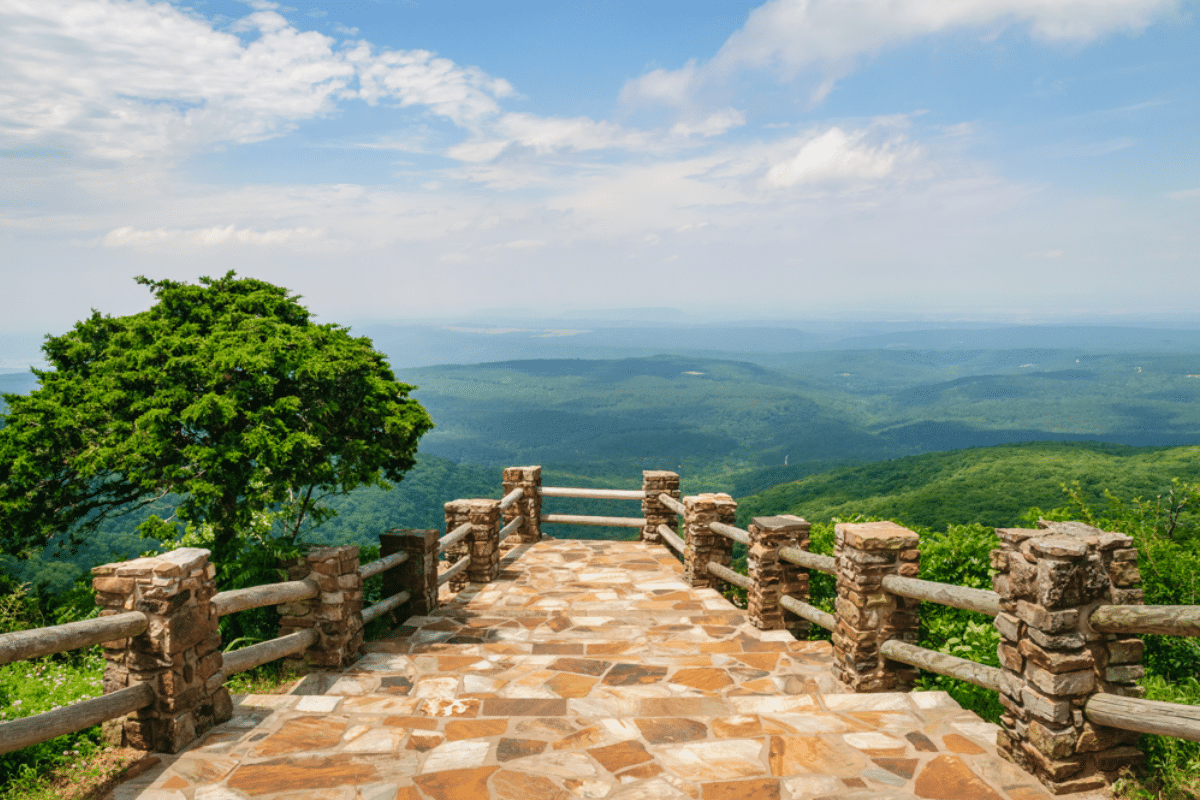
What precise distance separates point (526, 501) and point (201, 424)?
21.0 feet

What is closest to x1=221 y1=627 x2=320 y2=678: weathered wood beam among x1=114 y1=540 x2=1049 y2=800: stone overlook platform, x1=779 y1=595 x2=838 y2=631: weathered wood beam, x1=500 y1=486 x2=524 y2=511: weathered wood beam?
x1=114 y1=540 x2=1049 y2=800: stone overlook platform

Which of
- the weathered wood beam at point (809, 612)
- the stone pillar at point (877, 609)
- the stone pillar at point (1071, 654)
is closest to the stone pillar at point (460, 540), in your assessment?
the weathered wood beam at point (809, 612)

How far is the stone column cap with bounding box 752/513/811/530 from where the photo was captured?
22.0ft

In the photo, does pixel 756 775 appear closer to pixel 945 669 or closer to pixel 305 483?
pixel 945 669

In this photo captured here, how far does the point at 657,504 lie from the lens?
40.7 feet

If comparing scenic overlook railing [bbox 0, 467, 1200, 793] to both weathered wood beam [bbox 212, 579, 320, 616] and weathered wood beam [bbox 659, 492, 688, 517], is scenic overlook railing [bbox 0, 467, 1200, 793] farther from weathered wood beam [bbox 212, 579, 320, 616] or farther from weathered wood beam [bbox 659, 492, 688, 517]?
weathered wood beam [bbox 659, 492, 688, 517]

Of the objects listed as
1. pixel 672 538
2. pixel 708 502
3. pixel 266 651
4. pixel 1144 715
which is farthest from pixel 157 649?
pixel 672 538

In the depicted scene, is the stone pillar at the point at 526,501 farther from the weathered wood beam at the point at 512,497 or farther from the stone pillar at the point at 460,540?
the stone pillar at the point at 460,540

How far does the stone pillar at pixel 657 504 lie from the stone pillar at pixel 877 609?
275 inches

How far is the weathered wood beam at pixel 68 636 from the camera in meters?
3.18

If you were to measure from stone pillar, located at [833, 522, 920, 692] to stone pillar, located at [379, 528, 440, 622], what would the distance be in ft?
14.6

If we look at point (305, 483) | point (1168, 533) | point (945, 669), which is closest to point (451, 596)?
point (305, 483)

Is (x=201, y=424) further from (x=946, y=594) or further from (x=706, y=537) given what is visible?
(x=946, y=594)

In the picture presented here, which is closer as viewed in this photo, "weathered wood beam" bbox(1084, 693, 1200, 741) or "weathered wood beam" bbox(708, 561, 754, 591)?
"weathered wood beam" bbox(1084, 693, 1200, 741)
